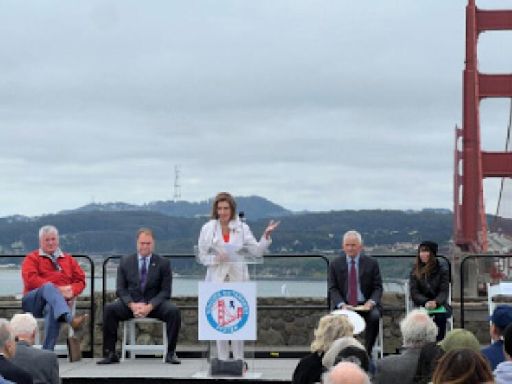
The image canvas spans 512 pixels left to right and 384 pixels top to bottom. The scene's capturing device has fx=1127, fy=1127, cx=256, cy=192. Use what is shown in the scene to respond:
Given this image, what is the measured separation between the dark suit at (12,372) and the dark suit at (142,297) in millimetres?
3620

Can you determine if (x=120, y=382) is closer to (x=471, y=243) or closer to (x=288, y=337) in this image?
(x=288, y=337)

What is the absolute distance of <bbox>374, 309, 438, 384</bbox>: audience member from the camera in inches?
227

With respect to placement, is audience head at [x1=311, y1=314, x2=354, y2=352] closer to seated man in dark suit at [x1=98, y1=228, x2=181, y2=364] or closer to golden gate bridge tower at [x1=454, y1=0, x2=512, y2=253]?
seated man in dark suit at [x1=98, y1=228, x2=181, y2=364]

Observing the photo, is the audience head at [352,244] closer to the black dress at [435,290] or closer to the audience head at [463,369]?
the black dress at [435,290]

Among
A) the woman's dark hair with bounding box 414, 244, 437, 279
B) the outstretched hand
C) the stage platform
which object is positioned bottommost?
the stage platform

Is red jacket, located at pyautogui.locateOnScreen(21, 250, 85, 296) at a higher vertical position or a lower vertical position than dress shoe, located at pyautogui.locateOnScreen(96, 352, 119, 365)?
higher

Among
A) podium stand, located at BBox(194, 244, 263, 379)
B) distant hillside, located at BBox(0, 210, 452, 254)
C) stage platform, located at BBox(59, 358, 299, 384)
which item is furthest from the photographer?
distant hillside, located at BBox(0, 210, 452, 254)

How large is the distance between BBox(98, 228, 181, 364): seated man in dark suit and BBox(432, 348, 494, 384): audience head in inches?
222

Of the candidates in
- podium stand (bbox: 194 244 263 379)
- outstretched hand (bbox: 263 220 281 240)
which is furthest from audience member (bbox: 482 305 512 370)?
podium stand (bbox: 194 244 263 379)

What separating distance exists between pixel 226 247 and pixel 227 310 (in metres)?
0.47

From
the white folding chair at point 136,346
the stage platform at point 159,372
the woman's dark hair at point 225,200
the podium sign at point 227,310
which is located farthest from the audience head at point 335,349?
the white folding chair at point 136,346

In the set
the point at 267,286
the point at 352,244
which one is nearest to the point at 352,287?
the point at 352,244

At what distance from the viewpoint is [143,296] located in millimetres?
9383

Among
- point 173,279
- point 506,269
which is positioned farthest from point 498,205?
point 173,279
